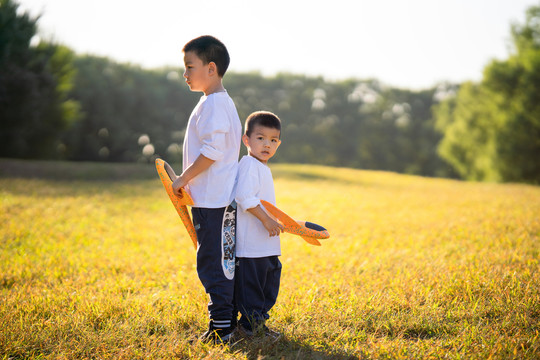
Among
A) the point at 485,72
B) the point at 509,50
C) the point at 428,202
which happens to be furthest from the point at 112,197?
the point at 509,50

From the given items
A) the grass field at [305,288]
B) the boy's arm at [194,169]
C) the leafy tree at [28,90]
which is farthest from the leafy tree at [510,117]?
the boy's arm at [194,169]

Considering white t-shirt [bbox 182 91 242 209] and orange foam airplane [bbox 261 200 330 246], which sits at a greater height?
white t-shirt [bbox 182 91 242 209]

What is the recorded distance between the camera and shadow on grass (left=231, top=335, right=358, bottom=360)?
7.79ft

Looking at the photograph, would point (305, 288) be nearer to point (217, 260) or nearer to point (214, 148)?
point (217, 260)

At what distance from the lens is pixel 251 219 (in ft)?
8.84

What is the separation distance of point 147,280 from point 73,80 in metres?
23.8

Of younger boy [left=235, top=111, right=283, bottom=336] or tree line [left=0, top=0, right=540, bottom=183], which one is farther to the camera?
tree line [left=0, top=0, right=540, bottom=183]

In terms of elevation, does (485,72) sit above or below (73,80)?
above

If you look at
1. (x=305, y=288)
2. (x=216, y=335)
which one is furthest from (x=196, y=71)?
(x=305, y=288)

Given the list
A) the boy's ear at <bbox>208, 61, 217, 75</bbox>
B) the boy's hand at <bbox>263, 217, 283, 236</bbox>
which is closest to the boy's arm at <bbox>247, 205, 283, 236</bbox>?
the boy's hand at <bbox>263, 217, 283, 236</bbox>

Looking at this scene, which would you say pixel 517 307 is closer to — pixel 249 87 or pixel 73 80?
pixel 73 80

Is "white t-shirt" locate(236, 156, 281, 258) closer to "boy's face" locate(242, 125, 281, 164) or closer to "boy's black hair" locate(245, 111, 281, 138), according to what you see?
"boy's face" locate(242, 125, 281, 164)

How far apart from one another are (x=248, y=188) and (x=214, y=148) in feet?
1.05

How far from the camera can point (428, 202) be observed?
9.98 metres
